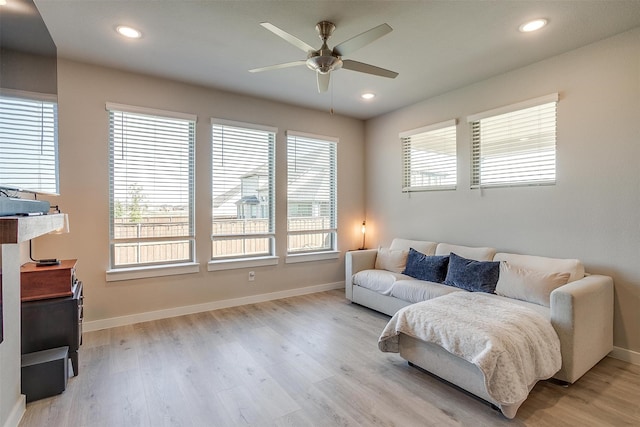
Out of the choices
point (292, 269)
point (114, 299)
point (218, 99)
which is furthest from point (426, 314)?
point (218, 99)

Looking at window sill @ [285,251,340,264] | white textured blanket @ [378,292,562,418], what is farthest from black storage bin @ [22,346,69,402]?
window sill @ [285,251,340,264]

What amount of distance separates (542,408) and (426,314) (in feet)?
2.96

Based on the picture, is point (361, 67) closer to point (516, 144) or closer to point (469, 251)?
point (516, 144)

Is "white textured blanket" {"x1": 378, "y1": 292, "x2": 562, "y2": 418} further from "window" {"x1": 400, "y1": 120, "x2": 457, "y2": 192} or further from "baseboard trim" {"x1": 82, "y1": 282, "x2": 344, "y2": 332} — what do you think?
"baseboard trim" {"x1": 82, "y1": 282, "x2": 344, "y2": 332}

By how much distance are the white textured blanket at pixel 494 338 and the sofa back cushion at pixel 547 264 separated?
0.67m

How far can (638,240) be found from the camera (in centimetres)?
269

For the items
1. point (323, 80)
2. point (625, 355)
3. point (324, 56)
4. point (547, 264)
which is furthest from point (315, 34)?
point (625, 355)

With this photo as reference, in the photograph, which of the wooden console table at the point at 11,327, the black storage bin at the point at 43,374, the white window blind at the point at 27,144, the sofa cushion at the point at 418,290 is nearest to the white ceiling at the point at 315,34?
the white window blind at the point at 27,144

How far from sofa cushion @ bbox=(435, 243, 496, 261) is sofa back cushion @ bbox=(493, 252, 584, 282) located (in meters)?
0.15

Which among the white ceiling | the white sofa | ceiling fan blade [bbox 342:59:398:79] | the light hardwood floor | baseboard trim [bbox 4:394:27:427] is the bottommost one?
the light hardwood floor

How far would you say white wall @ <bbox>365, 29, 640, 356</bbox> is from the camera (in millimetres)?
2740

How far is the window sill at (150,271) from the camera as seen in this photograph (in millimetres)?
3500

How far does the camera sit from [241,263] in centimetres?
429

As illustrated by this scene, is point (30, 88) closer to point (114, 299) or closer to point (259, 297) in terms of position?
point (114, 299)
